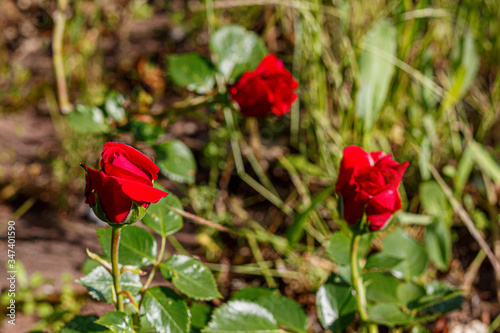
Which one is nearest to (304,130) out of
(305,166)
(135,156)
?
(305,166)

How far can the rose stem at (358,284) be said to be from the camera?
0.67 meters

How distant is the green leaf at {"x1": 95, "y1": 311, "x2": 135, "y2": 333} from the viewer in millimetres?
521

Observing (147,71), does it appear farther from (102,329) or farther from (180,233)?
(102,329)

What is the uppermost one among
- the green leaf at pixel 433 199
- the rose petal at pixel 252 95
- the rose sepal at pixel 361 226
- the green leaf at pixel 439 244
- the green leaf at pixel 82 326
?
the rose petal at pixel 252 95

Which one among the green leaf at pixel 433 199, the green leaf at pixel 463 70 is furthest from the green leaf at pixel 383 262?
the green leaf at pixel 463 70

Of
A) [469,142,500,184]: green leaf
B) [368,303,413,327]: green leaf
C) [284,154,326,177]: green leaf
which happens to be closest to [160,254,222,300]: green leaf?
[368,303,413,327]: green leaf

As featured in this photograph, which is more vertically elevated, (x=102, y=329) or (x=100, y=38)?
(x=100, y=38)

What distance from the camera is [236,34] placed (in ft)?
3.08

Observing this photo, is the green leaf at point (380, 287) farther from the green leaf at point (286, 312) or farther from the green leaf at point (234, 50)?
the green leaf at point (234, 50)

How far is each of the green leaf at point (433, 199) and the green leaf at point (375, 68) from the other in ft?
0.75

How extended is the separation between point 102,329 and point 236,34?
2.06 feet

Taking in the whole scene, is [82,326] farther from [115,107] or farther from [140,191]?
[115,107]

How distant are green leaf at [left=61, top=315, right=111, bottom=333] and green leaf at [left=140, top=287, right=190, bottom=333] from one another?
0.19 ft

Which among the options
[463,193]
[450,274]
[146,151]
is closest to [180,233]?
[146,151]
